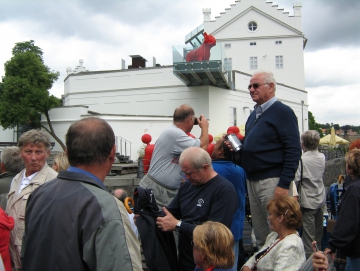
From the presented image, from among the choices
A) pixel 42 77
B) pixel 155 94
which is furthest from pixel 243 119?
pixel 42 77

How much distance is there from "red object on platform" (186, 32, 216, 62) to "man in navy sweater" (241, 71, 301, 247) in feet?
62.0

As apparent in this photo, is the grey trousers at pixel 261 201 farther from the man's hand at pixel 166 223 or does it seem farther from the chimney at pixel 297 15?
the chimney at pixel 297 15

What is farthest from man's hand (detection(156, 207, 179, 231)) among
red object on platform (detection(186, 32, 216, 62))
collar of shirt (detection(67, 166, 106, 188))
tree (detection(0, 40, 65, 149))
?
tree (detection(0, 40, 65, 149))

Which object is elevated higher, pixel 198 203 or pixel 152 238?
pixel 198 203

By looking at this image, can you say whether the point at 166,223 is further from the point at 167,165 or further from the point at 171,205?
the point at 167,165

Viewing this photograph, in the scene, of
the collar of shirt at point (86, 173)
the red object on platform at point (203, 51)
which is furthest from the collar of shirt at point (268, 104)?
the red object on platform at point (203, 51)

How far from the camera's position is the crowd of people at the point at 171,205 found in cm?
173

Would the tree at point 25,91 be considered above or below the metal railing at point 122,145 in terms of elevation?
above

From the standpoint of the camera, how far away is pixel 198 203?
11.7 feet

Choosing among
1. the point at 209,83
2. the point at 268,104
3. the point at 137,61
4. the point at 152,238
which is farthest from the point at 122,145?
the point at 152,238

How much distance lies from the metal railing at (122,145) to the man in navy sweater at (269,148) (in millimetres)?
19842

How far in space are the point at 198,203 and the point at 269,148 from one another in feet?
3.11

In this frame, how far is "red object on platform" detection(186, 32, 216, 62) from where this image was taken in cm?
2242

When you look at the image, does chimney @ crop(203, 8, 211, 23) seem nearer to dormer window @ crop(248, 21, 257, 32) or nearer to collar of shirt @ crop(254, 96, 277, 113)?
dormer window @ crop(248, 21, 257, 32)
